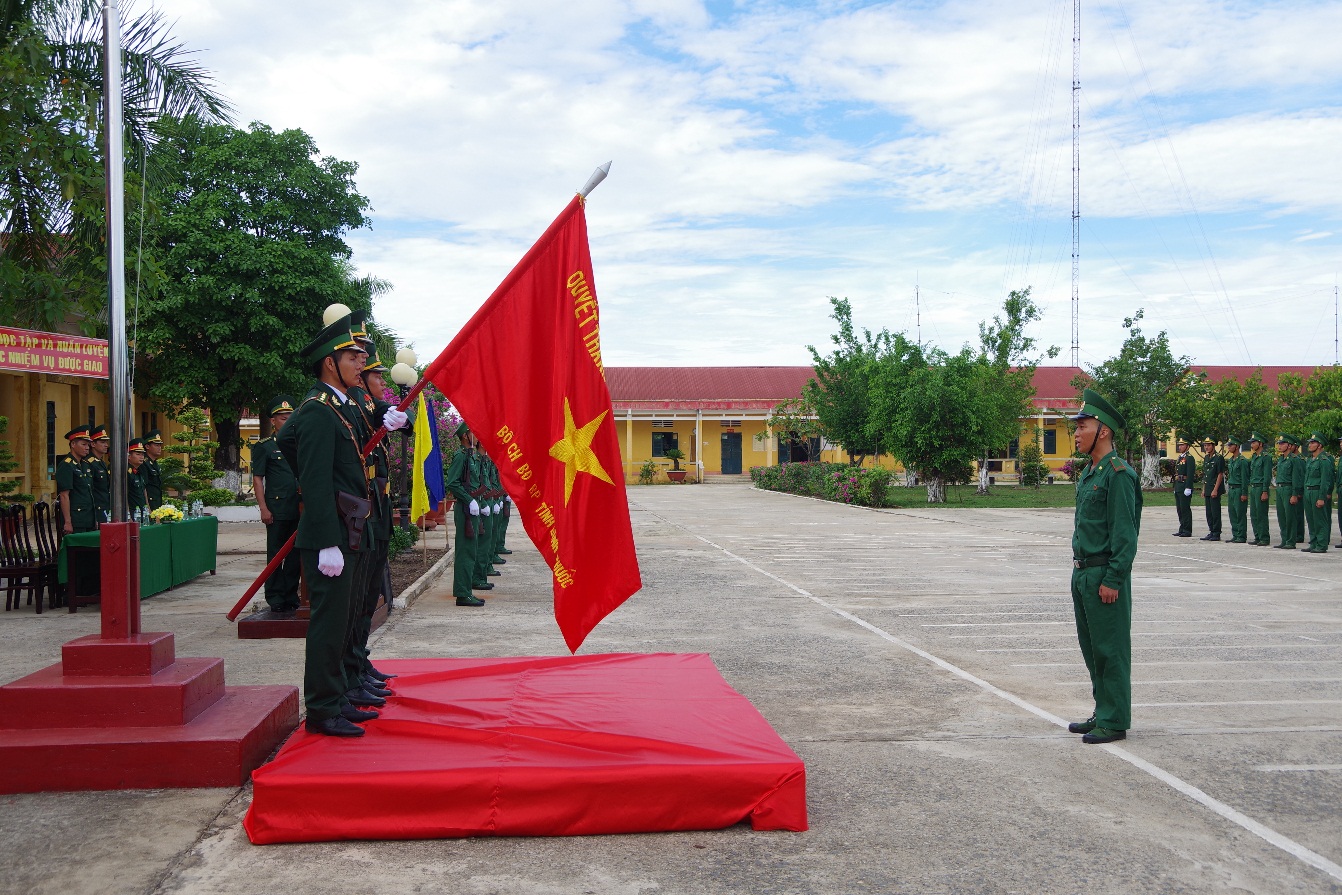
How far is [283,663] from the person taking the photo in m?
7.54

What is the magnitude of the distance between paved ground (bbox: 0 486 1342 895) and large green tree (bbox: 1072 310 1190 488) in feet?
82.9

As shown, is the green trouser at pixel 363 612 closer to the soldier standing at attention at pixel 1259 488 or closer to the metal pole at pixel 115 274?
the metal pole at pixel 115 274

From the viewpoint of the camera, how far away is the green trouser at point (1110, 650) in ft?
18.1

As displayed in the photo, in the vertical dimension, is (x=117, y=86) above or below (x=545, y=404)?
above

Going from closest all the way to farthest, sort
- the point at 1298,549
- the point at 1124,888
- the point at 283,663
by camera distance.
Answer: the point at 1124,888 < the point at 283,663 < the point at 1298,549

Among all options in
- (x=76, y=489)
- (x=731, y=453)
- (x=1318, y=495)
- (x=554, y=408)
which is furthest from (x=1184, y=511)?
(x=731, y=453)

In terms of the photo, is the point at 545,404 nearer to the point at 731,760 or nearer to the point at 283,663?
the point at 731,760

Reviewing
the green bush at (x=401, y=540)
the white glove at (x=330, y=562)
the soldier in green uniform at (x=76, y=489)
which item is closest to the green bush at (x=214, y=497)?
the green bush at (x=401, y=540)

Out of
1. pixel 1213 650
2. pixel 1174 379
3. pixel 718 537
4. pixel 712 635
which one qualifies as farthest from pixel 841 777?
pixel 1174 379

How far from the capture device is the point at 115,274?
510cm

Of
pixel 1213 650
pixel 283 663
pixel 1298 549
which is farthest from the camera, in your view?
pixel 1298 549

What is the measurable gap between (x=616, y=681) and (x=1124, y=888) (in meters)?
2.84

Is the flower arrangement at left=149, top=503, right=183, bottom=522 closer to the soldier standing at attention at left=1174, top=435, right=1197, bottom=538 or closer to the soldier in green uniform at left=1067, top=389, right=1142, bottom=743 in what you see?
the soldier in green uniform at left=1067, top=389, right=1142, bottom=743

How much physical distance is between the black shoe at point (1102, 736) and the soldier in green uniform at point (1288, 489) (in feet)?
45.2
